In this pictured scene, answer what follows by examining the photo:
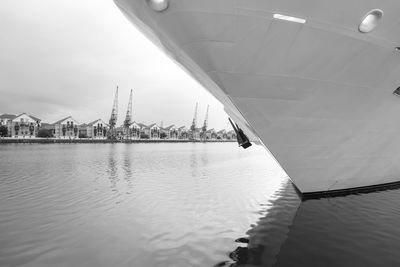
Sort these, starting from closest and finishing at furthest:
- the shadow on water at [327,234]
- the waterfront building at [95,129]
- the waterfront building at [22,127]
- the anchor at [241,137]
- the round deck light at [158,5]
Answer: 1. the round deck light at [158,5]
2. the shadow on water at [327,234]
3. the anchor at [241,137]
4. the waterfront building at [22,127]
5. the waterfront building at [95,129]

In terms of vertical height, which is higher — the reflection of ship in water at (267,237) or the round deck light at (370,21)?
the round deck light at (370,21)

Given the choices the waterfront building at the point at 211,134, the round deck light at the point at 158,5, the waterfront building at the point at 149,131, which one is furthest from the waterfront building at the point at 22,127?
the round deck light at the point at 158,5

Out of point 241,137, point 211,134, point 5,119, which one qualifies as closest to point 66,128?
point 5,119

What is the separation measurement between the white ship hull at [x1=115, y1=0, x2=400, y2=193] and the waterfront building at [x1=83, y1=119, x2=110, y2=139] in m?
117

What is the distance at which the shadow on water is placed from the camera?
461cm

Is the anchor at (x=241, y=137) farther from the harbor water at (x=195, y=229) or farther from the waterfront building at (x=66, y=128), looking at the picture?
the waterfront building at (x=66, y=128)

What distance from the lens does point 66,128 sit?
10219 cm

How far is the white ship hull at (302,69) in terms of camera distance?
14.5 ft

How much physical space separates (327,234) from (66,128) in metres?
115

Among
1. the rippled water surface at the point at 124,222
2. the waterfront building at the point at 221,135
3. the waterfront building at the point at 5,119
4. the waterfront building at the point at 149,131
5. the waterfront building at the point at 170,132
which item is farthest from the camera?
the waterfront building at the point at 221,135

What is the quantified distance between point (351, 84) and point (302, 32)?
2278mm

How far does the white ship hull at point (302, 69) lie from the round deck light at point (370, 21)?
0.11 meters

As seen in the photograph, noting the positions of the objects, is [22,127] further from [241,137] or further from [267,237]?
[267,237]

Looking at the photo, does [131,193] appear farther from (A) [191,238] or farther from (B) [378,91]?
(B) [378,91]
